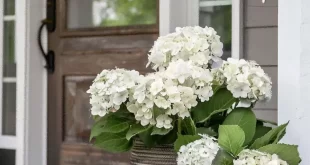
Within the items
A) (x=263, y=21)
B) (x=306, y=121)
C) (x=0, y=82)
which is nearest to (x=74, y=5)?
(x=0, y=82)

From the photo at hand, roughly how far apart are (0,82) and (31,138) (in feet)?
1.20

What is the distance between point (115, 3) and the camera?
2.66 meters

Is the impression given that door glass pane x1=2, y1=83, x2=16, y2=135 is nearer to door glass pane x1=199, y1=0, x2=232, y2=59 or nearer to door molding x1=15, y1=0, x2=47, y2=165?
door molding x1=15, y1=0, x2=47, y2=165

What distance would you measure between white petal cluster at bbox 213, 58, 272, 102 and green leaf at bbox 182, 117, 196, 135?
14 cm

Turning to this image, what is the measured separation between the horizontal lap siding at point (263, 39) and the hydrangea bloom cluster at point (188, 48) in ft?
2.21

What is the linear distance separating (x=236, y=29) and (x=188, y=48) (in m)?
0.79

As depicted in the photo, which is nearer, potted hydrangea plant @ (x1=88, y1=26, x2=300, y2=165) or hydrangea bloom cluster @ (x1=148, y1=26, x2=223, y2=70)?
potted hydrangea plant @ (x1=88, y1=26, x2=300, y2=165)

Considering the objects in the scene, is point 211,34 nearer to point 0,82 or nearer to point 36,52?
point 36,52

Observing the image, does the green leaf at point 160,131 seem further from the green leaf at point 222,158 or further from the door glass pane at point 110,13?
the door glass pane at point 110,13

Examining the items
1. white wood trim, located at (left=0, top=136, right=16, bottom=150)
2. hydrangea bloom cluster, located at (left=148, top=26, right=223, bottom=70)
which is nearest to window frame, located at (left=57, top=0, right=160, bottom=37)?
white wood trim, located at (left=0, top=136, right=16, bottom=150)

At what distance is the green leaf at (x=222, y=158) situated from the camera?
1387 millimetres

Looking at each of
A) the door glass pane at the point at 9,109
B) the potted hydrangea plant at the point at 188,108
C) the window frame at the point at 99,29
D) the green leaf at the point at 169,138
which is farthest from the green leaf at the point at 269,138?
the door glass pane at the point at 9,109

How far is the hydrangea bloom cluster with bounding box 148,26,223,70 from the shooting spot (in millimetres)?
1541

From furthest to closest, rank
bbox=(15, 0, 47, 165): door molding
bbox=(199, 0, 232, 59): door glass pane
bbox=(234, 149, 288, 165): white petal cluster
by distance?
bbox=(15, 0, 47, 165): door molding
bbox=(199, 0, 232, 59): door glass pane
bbox=(234, 149, 288, 165): white petal cluster
